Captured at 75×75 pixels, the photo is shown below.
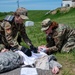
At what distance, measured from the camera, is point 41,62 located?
7.75m

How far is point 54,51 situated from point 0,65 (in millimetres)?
2491

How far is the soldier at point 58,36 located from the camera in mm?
8930

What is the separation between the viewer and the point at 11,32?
8.43 meters

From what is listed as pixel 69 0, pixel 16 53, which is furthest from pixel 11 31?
pixel 69 0

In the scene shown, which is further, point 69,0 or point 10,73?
point 69,0

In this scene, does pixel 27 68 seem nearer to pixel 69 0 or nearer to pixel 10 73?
pixel 10 73

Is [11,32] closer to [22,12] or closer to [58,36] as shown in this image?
[22,12]

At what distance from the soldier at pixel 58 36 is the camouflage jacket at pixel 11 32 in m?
0.68

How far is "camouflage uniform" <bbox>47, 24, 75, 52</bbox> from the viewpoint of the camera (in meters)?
9.01

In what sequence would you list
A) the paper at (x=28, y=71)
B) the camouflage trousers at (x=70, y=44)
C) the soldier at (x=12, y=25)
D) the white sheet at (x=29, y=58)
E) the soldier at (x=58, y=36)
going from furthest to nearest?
the camouflage trousers at (x=70, y=44) → the soldier at (x=58, y=36) → the soldier at (x=12, y=25) → the white sheet at (x=29, y=58) → the paper at (x=28, y=71)

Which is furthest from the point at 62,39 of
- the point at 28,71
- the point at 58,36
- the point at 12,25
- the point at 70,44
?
the point at 28,71

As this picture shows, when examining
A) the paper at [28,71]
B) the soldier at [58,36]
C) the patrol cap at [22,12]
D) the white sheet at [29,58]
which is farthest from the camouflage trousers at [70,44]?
the paper at [28,71]

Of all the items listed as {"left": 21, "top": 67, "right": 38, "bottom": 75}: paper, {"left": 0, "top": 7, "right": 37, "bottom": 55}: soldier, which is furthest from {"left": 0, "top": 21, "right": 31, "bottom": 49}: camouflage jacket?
{"left": 21, "top": 67, "right": 38, "bottom": 75}: paper

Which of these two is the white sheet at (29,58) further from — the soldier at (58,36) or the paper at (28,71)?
the soldier at (58,36)
